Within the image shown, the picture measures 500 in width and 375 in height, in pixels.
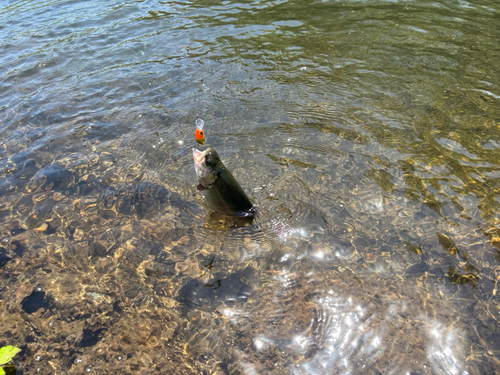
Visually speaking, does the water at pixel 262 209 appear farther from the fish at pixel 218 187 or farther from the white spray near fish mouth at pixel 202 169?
the white spray near fish mouth at pixel 202 169

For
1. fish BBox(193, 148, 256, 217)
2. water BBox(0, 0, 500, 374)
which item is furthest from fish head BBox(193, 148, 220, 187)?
water BBox(0, 0, 500, 374)

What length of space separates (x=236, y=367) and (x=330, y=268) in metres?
1.72

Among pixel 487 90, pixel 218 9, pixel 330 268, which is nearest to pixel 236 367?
pixel 330 268

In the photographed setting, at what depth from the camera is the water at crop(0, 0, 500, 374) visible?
12.1 feet

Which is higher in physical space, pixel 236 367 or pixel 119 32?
pixel 119 32

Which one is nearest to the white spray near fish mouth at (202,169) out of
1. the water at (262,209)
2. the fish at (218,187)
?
the fish at (218,187)

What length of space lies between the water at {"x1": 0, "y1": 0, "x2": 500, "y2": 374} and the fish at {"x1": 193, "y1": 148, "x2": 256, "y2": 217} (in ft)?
0.89

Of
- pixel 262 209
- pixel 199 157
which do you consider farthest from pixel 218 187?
pixel 262 209

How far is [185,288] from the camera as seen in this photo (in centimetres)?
420

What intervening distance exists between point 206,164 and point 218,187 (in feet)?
1.31

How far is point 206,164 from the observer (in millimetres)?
4434

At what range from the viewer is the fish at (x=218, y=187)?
444 centimetres

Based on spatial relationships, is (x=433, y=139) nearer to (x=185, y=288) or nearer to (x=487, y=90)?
(x=487, y=90)

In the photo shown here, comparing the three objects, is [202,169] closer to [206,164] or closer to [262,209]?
[206,164]
